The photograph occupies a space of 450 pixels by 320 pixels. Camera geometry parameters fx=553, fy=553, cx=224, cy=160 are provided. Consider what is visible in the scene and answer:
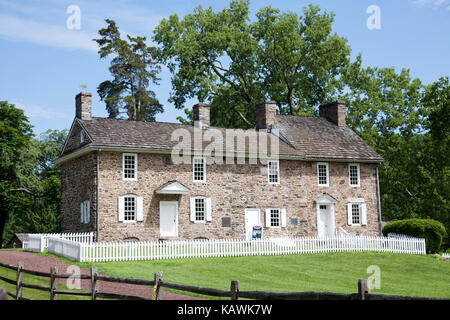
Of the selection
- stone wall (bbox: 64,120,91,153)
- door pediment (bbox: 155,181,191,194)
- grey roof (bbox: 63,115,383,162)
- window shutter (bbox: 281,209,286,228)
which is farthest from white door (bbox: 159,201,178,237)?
window shutter (bbox: 281,209,286,228)

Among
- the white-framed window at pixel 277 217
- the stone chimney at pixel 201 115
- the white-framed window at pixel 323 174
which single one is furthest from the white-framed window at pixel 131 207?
the white-framed window at pixel 323 174

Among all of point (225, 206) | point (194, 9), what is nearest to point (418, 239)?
point (225, 206)

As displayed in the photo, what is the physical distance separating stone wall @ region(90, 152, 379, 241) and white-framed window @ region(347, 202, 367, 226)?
1.01ft

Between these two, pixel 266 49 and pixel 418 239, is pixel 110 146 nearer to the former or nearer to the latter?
pixel 418 239

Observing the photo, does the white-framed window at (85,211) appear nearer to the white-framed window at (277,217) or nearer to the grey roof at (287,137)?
the grey roof at (287,137)

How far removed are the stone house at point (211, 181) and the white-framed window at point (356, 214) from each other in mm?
63

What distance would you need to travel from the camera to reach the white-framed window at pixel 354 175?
35156 mm

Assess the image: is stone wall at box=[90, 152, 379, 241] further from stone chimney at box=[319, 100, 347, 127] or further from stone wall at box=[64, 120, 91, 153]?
stone chimney at box=[319, 100, 347, 127]

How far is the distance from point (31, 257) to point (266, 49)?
2903 centimetres

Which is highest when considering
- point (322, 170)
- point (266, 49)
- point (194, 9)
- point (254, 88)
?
point (194, 9)

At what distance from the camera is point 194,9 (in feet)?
158

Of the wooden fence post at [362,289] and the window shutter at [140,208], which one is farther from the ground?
the window shutter at [140,208]

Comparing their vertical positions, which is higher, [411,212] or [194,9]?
[194,9]

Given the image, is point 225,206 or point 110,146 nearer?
point 110,146
